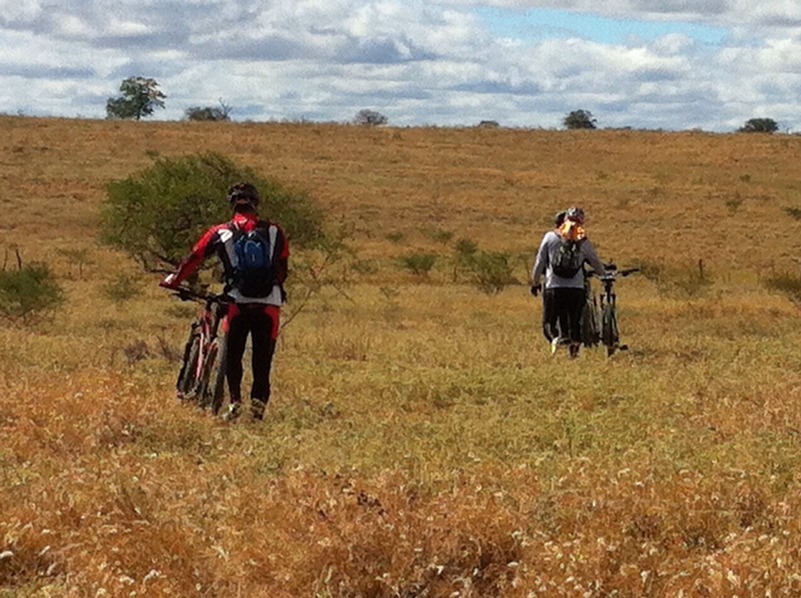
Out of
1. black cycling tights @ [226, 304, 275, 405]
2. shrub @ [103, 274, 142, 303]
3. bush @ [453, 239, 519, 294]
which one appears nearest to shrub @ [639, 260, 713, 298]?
bush @ [453, 239, 519, 294]

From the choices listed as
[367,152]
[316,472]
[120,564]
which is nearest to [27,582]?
[120,564]

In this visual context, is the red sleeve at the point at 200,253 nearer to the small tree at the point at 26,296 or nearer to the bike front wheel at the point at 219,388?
the bike front wheel at the point at 219,388

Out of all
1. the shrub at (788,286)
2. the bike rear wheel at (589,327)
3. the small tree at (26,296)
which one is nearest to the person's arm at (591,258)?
the bike rear wheel at (589,327)

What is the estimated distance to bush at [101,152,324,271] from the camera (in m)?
24.2

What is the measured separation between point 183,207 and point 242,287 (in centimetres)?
1587

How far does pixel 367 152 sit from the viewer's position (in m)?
70.4

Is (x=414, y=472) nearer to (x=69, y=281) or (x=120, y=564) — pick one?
(x=120, y=564)

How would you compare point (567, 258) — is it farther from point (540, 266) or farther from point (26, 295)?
point (26, 295)

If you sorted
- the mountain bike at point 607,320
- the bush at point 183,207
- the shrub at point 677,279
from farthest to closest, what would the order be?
1. the shrub at point 677,279
2. the bush at point 183,207
3. the mountain bike at point 607,320

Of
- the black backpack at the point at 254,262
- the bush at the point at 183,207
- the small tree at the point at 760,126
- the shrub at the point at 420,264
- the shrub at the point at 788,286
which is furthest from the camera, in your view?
the small tree at the point at 760,126

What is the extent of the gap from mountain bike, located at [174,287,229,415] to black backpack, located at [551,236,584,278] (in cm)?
426

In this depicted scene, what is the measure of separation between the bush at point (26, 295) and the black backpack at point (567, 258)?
42.7ft

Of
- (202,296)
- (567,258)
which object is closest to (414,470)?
(202,296)

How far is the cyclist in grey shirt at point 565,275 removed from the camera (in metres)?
12.8
